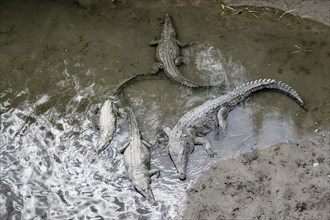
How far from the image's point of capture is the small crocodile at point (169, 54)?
7.37m

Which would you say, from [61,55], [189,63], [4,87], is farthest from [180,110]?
[4,87]

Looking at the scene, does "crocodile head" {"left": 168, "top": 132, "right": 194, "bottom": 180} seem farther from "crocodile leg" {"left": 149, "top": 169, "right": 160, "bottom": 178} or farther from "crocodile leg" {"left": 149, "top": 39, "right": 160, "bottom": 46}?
"crocodile leg" {"left": 149, "top": 39, "right": 160, "bottom": 46}

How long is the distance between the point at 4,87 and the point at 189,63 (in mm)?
2878

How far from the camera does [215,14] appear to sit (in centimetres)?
808

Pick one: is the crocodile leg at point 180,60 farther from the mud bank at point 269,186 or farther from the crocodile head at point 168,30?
the mud bank at point 269,186

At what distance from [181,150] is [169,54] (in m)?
1.79

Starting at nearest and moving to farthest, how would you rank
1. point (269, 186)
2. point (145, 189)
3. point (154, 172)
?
point (269, 186)
point (145, 189)
point (154, 172)

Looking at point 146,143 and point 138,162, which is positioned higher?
point 146,143

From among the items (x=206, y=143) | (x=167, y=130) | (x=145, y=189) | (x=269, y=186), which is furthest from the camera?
(x=167, y=130)

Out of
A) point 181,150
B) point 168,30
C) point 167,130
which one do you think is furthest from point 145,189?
point 168,30

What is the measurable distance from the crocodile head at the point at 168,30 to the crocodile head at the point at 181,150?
1884 mm

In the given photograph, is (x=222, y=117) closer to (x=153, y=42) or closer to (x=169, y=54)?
(x=169, y=54)

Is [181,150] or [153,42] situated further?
[153,42]

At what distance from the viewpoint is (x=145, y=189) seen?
620cm
